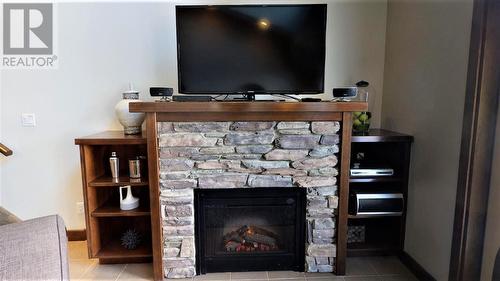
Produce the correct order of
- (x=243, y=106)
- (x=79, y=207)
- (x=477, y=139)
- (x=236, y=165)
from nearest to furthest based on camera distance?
(x=477, y=139)
(x=243, y=106)
(x=236, y=165)
(x=79, y=207)

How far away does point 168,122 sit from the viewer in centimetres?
181

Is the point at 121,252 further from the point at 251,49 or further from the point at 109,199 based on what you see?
the point at 251,49

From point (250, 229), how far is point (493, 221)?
54.7 inches

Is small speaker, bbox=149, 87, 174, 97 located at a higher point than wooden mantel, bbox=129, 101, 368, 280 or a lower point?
higher

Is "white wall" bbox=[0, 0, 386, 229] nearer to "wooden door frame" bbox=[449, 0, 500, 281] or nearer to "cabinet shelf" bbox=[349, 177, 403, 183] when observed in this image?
"cabinet shelf" bbox=[349, 177, 403, 183]

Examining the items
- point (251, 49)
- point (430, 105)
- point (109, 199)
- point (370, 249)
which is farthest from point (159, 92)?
point (370, 249)

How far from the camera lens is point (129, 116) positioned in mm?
2062

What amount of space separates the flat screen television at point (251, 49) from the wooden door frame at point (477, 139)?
0.81m

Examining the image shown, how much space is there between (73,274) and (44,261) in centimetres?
130

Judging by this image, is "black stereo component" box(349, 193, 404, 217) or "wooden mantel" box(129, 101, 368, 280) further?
"black stereo component" box(349, 193, 404, 217)

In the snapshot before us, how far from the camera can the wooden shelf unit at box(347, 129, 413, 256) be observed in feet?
6.61

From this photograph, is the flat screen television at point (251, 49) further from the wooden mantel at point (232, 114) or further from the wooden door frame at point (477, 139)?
the wooden door frame at point (477, 139)

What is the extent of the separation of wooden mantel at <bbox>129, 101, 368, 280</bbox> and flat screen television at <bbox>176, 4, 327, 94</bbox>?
215 millimetres

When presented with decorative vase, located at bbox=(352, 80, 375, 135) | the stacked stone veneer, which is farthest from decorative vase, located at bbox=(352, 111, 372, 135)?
the stacked stone veneer
